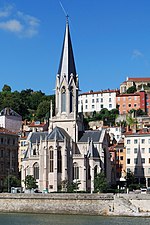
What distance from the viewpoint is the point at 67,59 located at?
102m

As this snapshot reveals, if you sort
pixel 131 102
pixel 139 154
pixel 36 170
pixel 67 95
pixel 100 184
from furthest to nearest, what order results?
pixel 131 102 < pixel 139 154 < pixel 67 95 < pixel 36 170 < pixel 100 184

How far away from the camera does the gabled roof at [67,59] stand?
101938 millimetres

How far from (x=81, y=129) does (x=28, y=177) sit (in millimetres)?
15850

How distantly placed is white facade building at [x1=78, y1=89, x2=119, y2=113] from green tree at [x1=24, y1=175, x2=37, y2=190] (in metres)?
75.3

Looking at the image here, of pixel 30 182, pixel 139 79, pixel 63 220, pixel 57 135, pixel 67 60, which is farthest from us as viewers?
pixel 139 79

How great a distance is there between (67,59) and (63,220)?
136 ft

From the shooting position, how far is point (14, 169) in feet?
364

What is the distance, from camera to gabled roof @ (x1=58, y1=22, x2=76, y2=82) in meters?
102

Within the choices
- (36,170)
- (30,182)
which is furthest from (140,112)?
(30,182)

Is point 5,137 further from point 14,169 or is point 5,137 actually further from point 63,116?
point 63,116

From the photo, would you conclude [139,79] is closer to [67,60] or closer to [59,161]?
[67,60]

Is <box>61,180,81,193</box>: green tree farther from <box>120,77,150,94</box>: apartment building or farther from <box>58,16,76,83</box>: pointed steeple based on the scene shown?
<box>120,77,150,94</box>: apartment building

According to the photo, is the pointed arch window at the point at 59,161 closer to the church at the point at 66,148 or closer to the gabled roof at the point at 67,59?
the church at the point at 66,148

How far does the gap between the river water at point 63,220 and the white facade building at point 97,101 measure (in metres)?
94.4
